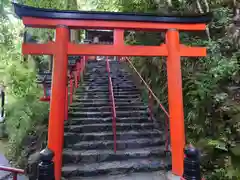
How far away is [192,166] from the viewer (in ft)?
9.66

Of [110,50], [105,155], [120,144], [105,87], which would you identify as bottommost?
[105,155]

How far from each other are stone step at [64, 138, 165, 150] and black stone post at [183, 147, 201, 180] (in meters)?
2.59

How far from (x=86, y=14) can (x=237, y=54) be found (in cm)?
399

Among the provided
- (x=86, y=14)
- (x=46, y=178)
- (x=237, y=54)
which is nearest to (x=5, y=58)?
(x=86, y=14)

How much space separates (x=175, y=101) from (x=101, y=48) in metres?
1.90

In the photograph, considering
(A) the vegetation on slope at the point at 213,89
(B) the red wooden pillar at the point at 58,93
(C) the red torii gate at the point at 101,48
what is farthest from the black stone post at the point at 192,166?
(B) the red wooden pillar at the point at 58,93

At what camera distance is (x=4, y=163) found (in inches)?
251

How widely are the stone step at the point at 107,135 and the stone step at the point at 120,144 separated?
118mm

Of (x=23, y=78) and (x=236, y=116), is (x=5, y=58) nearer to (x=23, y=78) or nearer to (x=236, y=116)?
(x=23, y=78)

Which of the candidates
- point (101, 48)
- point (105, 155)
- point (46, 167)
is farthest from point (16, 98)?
point (46, 167)

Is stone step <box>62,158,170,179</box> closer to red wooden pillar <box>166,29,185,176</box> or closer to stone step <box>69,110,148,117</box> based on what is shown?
red wooden pillar <box>166,29,185,176</box>

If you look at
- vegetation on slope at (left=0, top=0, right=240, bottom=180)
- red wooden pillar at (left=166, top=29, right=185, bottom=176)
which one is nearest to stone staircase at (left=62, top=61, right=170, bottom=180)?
red wooden pillar at (left=166, top=29, right=185, bottom=176)

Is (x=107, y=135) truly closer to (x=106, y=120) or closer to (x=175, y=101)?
(x=106, y=120)

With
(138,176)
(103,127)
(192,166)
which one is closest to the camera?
(192,166)
